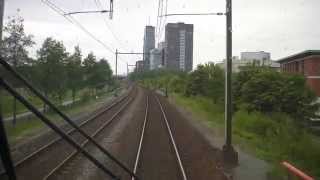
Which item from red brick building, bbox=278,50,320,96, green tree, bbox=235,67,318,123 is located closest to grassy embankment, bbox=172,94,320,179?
green tree, bbox=235,67,318,123

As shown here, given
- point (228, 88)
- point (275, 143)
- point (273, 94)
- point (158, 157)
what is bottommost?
point (158, 157)

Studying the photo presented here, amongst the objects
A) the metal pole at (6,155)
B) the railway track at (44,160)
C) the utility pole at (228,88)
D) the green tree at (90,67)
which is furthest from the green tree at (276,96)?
the metal pole at (6,155)

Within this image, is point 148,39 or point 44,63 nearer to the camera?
point 44,63

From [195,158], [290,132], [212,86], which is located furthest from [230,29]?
[212,86]

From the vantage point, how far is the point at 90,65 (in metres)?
64.7

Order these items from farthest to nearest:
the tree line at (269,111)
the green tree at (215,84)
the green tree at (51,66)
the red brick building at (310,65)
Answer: the red brick building at (310,65), the green tree at (215,84), the green tree at (51,66), the tree line at (269,111)

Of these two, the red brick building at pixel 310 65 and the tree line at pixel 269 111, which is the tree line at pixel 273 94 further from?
the red brick building at pixel 310 65

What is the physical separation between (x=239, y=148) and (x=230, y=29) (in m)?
5.70

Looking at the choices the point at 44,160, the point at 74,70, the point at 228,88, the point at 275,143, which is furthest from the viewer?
the point at 74,70

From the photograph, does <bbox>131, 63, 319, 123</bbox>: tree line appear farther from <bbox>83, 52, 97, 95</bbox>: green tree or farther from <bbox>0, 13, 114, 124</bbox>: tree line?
<bbox>83, 52, 97, 95</bbox>: green tree

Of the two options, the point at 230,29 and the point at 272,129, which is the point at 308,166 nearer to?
the point at 230,29

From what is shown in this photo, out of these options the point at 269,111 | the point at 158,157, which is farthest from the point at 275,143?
the point at 269,111

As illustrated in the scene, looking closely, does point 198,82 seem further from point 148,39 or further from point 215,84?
point 148,39

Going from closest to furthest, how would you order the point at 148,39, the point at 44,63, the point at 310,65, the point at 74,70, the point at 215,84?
the point at 44,63, the point at 74,70, the point at 215,84, the point at 310,65, the point at 148,39
